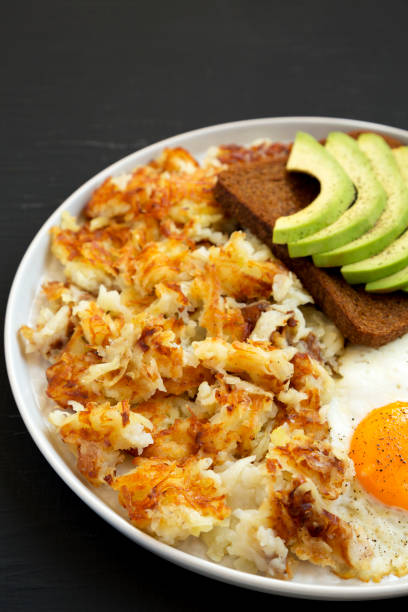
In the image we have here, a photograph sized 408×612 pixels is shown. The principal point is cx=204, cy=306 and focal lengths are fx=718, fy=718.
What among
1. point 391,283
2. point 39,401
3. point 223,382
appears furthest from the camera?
point 391,283

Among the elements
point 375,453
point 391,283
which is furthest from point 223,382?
point 391,283

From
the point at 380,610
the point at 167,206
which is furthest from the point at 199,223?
the point at 380,610

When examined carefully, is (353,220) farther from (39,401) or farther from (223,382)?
(39,401)

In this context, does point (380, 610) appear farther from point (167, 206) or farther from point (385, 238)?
point (167, 206)

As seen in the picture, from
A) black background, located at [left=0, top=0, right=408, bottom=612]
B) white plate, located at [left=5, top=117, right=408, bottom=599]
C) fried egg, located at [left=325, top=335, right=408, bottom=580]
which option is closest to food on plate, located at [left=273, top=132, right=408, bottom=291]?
fried egg, located at [left=325, top=335, right=408, bottom=580]

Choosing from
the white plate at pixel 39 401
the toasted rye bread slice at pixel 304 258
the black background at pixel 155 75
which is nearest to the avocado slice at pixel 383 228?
the toasted rye bread slice at pixel 304 258

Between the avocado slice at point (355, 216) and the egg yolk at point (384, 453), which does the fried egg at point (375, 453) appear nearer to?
the egg yolk at point (384, 453)

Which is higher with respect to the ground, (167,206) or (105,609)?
(167,206)

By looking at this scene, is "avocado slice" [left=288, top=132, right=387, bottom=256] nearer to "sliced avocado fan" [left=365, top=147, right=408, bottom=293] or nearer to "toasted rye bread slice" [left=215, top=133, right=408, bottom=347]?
"toasted rye bread slice" [left=215, top=133, right=408, bottom=347]
